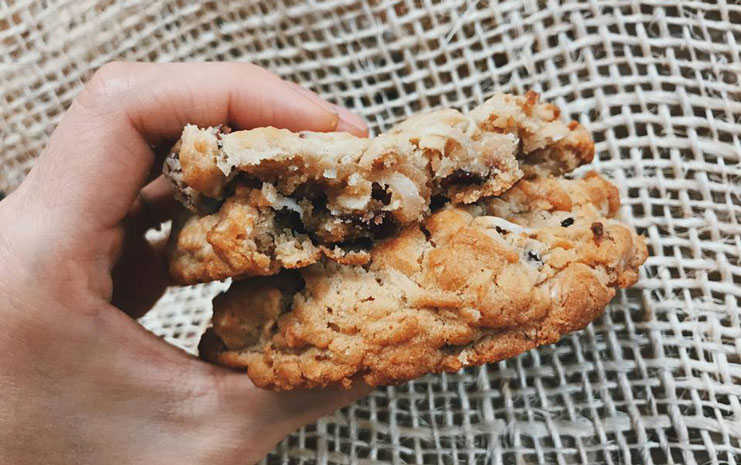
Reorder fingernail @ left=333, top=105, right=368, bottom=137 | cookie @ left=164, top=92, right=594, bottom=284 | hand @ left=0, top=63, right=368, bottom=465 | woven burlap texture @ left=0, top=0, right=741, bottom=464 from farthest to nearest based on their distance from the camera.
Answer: woven burlap texture @ left=0, top=0, right=741, bottom=464 → fingernail @ left=333, top=105, right=368, bottom=137 → hand @ left=0, top=63, right=368, bottom=465 → cookie @ left=164, top=92, right=594, bottom=284

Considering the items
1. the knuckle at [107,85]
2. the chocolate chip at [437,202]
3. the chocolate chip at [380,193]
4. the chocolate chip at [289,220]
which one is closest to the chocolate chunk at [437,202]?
the chocolate chip at [437,202]

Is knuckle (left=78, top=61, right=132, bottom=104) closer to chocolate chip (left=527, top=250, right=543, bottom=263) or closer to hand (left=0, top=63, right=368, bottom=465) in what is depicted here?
hand (left=0, top=63, right=368, bottom=465)

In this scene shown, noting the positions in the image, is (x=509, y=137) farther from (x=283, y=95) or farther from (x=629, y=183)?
(x=629, y=183)

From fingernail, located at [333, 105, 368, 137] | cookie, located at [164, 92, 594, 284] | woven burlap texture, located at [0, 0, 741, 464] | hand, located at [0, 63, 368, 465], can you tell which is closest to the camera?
cookie, located at [164, 92, 594, 284]

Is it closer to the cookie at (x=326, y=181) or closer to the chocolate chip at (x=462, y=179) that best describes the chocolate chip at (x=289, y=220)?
the cookie at (x=326, y=181)

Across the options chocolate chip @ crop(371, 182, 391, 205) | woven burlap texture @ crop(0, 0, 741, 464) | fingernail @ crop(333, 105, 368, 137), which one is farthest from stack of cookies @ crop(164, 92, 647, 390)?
woven burlap texture @ crop(0, 0, 741, 464)

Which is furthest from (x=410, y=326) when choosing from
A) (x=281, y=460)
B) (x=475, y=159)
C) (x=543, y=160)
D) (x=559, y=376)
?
(x=281, y=460)

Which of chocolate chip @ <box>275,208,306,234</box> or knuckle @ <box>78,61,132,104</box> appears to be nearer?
chocolate chip @ <box>275,208,306,234</box>

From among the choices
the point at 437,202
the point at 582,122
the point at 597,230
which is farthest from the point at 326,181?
the point at 582,122
